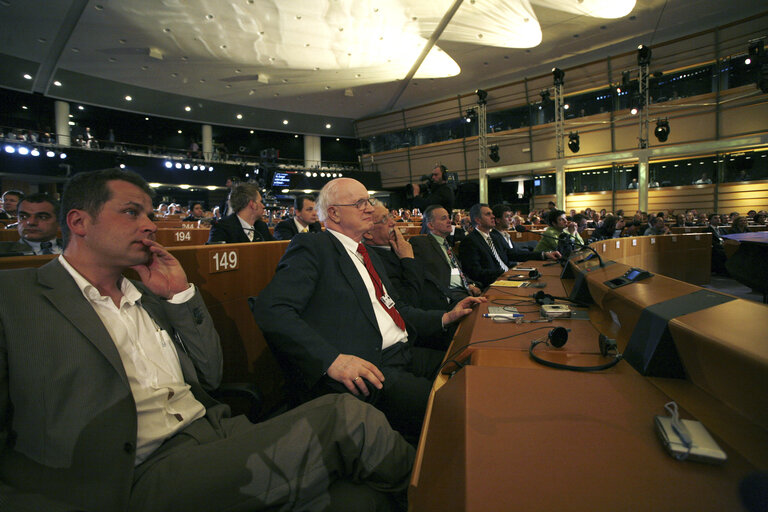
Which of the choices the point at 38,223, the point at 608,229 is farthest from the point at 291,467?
the point at 608,229

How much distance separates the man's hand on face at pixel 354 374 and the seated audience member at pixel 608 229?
6.70 meters

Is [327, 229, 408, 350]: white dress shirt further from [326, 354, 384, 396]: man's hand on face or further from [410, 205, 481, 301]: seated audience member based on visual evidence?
[410, 205, 481, 301]: seated audience member

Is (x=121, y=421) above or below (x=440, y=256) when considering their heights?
below

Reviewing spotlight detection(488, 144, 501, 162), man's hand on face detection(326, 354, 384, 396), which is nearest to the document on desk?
man's hand on face detection(326, 354, 384, 396)

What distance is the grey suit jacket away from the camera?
734 millimetres

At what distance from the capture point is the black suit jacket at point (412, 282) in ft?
7.21

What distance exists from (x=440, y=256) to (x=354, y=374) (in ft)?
5.63

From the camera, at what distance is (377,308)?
154 centimetres

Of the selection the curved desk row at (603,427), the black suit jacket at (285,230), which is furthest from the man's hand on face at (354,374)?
the black suit jacket at (285,230)

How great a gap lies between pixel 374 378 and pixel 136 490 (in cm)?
65

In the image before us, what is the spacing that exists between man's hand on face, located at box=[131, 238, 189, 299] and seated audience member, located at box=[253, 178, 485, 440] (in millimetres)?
279

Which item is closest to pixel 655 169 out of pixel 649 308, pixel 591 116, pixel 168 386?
pixel 591 116

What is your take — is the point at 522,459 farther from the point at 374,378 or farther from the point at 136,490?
the point at 136,490

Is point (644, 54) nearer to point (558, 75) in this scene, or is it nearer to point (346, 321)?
point (558, 75)
